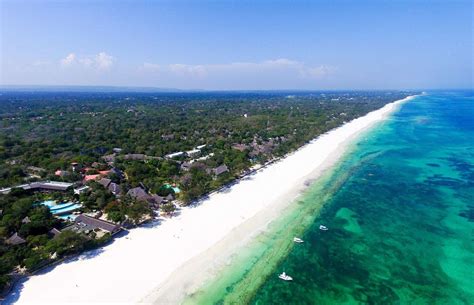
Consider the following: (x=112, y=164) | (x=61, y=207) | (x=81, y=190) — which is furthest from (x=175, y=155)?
(x=61, y=207)

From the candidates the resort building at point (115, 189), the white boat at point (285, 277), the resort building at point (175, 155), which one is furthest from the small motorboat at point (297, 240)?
the resort building at point (175, 155)

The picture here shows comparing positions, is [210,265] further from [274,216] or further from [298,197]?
[298,197]

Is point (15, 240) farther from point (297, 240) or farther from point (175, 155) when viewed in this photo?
point (175, 155)

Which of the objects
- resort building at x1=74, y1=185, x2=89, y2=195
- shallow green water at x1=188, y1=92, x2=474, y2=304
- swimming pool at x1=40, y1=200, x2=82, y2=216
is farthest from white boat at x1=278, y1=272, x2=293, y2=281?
resort building at x1=74, y1=185, x2=89, y2=195

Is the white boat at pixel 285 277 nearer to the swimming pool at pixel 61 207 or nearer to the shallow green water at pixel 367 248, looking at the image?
the shallow green water at pixel 367 248

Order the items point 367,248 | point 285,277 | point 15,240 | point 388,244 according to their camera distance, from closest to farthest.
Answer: point 285,277 < point 15,240 < point 367,248 < point 388,244

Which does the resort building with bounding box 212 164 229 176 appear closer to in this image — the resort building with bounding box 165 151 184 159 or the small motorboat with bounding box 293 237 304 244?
the resort building with bounding box 165 151 184 159
